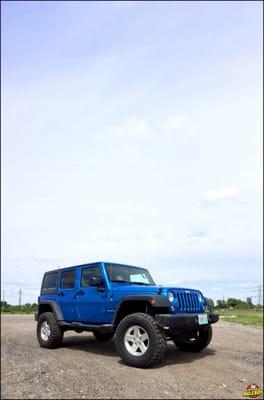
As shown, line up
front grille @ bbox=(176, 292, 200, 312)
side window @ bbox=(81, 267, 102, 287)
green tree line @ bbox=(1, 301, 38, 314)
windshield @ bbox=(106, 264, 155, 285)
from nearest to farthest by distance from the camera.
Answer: green tree line @ bbox=(1, 301, 38, 314), front grille @ bbox=(176, 292, 200, 312), side window @ bbox=(81, 267, 102, 287), windshield @ bbox=(106, 264, 155, 285)

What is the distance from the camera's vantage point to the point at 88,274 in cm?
262

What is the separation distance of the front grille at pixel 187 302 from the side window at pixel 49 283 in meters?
0.82

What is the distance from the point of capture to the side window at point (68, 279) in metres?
2.60

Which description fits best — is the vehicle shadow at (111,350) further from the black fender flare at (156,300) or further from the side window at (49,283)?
the side window at (49,283)

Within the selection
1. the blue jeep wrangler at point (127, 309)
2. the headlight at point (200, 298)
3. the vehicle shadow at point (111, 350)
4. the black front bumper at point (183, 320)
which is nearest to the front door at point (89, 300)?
Answer: the blue jeep wrangler at point (127, 309)

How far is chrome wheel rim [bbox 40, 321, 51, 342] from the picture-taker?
3.11m

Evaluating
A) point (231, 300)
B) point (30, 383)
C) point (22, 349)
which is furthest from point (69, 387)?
point (22, 349)

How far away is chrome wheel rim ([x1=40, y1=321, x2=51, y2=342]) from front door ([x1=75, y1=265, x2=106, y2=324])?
0.54 metres

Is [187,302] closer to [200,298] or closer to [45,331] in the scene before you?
[200,298]

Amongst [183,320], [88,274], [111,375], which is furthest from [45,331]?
[183,320]

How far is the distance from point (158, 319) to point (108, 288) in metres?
0.46

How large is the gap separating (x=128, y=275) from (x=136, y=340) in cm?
43

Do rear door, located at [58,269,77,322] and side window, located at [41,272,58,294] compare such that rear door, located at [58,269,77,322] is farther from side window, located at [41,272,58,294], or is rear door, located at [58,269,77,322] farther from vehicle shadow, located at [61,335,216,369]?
vehicle shadow, located at [61,335,216,369]

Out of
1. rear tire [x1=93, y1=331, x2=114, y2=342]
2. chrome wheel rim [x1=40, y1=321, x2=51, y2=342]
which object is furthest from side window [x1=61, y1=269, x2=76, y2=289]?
chrome wheel rim [x1=40, y1=321, x2=51, y2=342]
